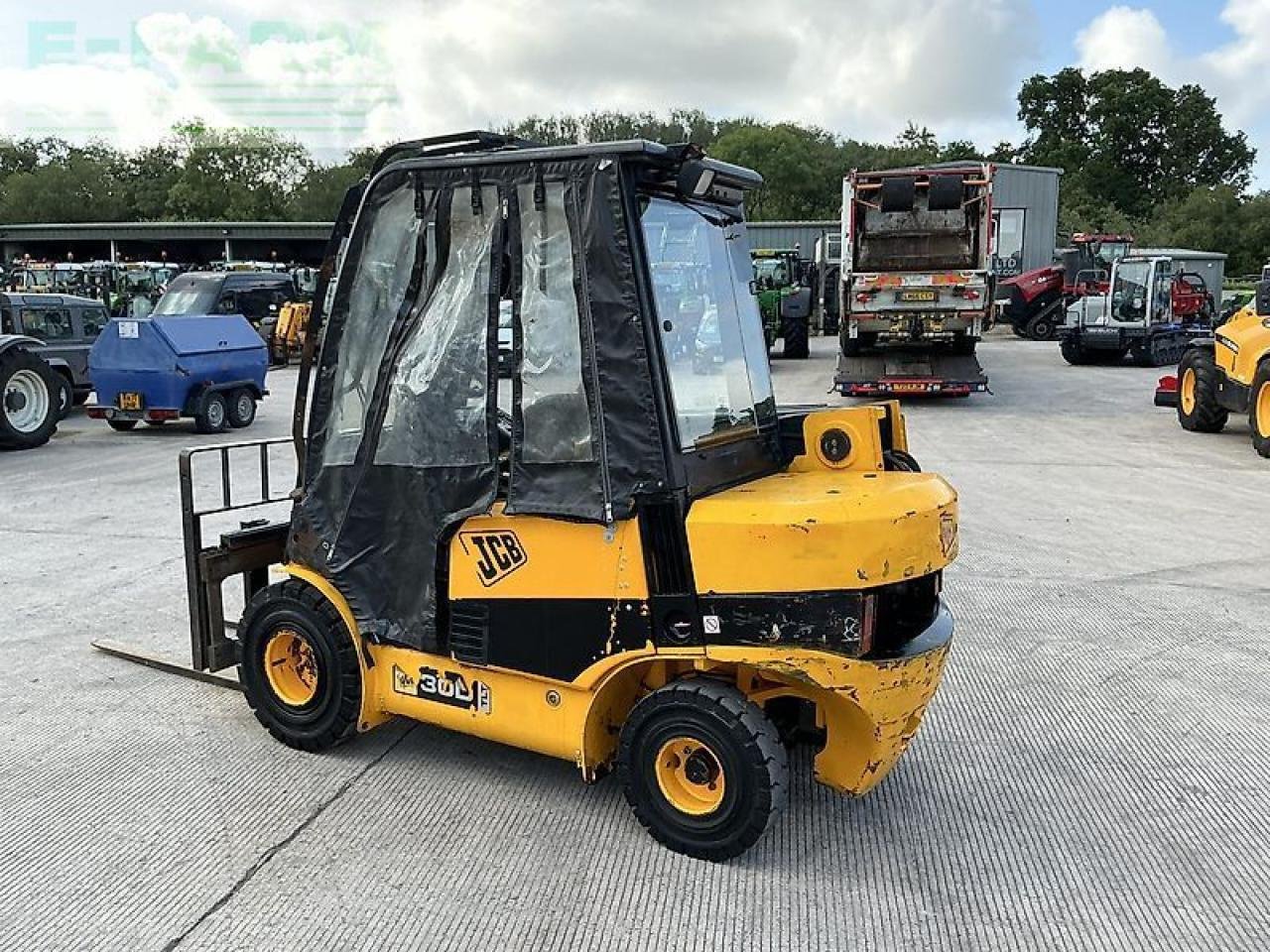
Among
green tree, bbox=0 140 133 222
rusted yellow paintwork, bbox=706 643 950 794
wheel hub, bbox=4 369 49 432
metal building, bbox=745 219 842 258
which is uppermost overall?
green tree, bbox=0 140 133 222

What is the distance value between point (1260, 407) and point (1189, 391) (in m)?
1.71

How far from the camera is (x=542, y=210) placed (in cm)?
346

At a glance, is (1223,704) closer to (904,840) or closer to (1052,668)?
(1052,668)

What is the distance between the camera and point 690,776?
3447 mm

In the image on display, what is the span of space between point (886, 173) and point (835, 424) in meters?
12.8

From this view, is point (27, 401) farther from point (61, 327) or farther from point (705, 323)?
point (705, 323)

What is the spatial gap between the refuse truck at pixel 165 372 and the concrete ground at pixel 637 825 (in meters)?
7.15

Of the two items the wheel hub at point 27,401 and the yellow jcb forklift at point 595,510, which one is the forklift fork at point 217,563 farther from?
the wheel hub at point 27,401

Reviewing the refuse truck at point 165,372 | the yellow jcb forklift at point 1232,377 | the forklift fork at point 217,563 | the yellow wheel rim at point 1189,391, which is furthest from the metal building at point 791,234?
the forklift fork at point 217,563

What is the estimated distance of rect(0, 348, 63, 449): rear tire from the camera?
12336mm

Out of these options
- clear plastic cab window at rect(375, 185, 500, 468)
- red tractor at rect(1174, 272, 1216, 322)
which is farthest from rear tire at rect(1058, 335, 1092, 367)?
clear plastic cab window at rect(375, 185, 500, 468)

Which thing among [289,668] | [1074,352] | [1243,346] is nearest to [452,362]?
[289,668]

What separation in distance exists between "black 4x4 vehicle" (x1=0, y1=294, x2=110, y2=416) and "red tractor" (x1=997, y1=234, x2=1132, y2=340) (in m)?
23.3

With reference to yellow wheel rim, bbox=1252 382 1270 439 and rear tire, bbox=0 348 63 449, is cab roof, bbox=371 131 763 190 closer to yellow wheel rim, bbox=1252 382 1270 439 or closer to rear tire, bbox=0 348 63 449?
yellow wheel rim, bbox=1252 382 1270 439
